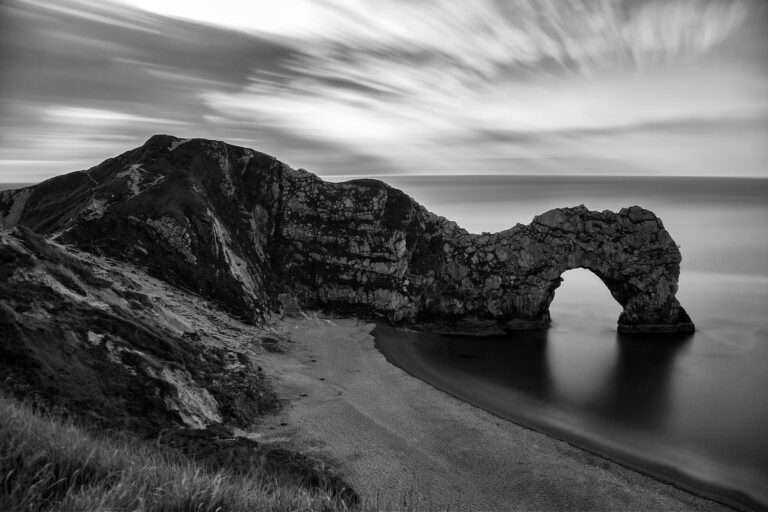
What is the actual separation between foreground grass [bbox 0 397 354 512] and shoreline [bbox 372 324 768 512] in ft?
88.0

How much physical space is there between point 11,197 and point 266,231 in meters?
32.3

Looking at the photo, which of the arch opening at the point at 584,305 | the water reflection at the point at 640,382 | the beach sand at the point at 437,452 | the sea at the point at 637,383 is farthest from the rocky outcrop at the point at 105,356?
the arch opening at the point at 584,305

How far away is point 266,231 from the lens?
182 ft

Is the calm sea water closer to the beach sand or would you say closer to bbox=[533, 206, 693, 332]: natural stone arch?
the beach sand

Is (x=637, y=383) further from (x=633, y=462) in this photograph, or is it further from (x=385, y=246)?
(x=385, y=246)

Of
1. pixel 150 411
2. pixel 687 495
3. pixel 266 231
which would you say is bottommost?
pixel 687 495

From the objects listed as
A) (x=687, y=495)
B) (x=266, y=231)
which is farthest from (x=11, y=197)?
(x=687, y=495)

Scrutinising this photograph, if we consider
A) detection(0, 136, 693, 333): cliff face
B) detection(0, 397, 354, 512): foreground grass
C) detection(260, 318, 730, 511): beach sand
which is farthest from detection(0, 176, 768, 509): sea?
detection(0, 397, 354, 512): foreground grass

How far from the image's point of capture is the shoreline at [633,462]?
907 inches

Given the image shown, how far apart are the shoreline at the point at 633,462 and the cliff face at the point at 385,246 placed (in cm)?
1894

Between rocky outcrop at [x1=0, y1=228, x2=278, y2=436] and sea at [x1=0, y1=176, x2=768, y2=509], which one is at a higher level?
rocky outcrop at [x1=0, y1=228, x2=278, y2=436]

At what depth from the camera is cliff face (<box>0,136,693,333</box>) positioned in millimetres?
52125

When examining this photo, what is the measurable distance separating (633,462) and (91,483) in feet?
98.4

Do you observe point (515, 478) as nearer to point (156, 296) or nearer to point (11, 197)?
point (156, 296)
